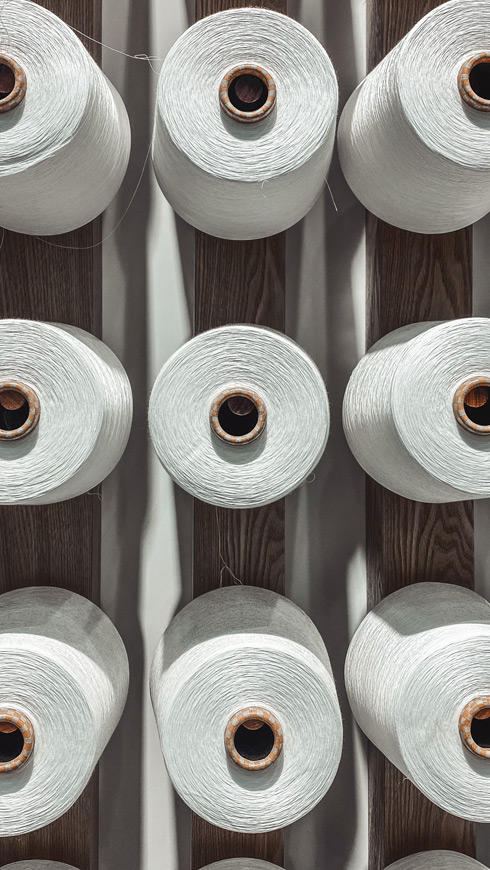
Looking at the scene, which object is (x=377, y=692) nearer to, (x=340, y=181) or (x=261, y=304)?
(x=261, y=304)

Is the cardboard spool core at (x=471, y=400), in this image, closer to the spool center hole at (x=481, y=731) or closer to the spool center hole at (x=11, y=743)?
the spool center hole at (x=481, y=731)

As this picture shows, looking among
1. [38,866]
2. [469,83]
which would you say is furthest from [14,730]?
[469,83]

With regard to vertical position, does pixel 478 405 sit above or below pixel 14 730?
above

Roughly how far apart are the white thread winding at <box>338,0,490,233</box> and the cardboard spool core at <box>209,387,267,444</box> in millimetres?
249

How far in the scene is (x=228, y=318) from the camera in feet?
2.32

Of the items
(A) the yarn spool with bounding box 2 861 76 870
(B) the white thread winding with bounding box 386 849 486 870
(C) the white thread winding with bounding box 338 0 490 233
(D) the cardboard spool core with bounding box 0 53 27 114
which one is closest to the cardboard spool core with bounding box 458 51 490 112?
(C) the white thread winding with bounding box 338 0 490 233

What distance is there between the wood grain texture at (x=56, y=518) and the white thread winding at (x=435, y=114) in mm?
320

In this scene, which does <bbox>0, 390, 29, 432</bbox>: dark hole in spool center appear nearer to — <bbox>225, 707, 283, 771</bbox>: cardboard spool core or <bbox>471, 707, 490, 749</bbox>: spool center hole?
<bbox>225, 707, 283, 771</bbox>: cardboard spool core

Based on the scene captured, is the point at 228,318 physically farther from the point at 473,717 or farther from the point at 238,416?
the point at 473,717

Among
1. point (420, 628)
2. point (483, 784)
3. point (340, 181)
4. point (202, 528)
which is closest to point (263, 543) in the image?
point (202, 528)

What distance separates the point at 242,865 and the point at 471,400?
0.53 meters

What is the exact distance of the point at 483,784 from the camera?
59 centimetres

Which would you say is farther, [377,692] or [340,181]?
[340,181]

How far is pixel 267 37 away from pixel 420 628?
55 centimetres
